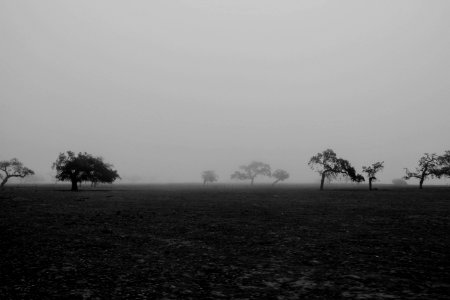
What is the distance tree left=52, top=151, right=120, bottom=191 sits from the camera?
74.6 m

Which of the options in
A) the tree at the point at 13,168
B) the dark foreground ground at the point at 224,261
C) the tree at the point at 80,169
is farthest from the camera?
the tree at the point at 13,168

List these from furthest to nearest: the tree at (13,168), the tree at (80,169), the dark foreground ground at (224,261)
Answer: the tree at (13,168) < the tree at (80,169) < the dark foreground ground at (224,261)

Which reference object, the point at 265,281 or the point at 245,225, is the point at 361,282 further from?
the point at 245,225

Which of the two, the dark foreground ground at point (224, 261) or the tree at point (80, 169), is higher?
the tree at point (80, 169)

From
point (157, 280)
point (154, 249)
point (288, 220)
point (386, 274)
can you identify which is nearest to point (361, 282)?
point (386, 274)

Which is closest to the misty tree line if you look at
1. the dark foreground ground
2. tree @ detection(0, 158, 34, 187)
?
tree @ detection(0, 158, 34, 187)

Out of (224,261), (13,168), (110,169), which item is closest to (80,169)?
(110,169)

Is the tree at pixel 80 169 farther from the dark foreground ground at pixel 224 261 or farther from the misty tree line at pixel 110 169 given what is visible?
the dark foreground ground at pixel 224 261

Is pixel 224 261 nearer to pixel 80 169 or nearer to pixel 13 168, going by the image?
pixel 80 169

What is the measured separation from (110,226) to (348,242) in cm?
1602

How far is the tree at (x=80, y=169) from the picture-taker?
7456cm

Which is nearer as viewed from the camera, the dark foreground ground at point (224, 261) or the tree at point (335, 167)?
the dark foreground ground at point (224, 261)

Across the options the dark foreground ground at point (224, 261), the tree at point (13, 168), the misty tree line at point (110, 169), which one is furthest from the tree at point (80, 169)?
the dark foreground ground at point (224, 261)

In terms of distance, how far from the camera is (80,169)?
248 feet
